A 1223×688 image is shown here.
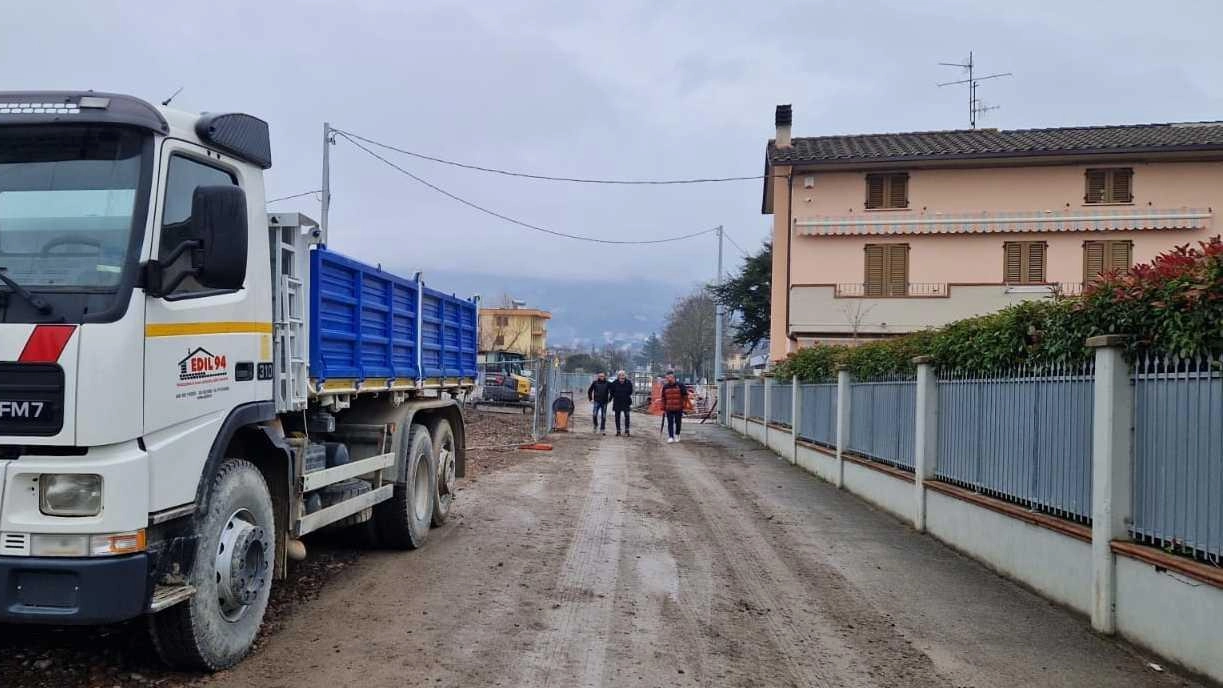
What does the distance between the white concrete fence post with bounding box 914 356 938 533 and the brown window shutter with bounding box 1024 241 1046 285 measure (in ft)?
69.3

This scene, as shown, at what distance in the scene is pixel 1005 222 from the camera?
92.6ft

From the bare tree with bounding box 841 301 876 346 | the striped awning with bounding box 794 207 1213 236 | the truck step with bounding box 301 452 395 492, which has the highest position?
the striped awning with bounding box 794 207 1213 236

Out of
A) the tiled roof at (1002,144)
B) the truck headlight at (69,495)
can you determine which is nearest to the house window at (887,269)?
the tiled roof at (1002,144)

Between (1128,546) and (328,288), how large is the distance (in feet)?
18.2

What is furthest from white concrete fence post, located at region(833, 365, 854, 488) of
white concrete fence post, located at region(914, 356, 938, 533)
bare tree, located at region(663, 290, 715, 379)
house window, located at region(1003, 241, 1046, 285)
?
bare tree, located at region(663, 290, 715, 379)

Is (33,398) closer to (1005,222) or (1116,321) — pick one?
(1116,321)

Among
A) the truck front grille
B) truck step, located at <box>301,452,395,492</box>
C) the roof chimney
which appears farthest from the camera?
the roof chimney

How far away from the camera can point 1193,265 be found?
5.20 metres

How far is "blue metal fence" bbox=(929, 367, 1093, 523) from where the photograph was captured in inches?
249

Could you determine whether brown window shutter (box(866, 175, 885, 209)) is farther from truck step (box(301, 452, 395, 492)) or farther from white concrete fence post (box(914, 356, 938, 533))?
truck step (box(301, 452, 395, 492))

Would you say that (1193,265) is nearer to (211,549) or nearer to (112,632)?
(211,549)

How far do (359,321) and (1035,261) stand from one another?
26.8 metres

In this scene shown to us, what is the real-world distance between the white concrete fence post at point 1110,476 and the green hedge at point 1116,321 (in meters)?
0.16

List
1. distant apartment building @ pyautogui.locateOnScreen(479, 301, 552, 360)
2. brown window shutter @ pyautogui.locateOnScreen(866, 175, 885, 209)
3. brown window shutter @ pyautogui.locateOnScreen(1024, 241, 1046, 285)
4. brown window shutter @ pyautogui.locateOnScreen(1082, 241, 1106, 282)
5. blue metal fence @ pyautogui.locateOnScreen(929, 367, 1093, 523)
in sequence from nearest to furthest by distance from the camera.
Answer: blue metal fence @ pyautogui.locateOnScreen(929, 367, 1093, 523) → brown window shutter @ pyautogui.locateOnScreen(1082, 241, 1106, 282) → brown window shutter @ pyautogui.locateOnScreen(1024, 241, 1046, 285) → brown window shutter @ pyautogui.locateOnScreen(866, 175, 885, 209) → distant apartment building @ pyautogui.locateOnScreen(479, 301, 552, 360)
